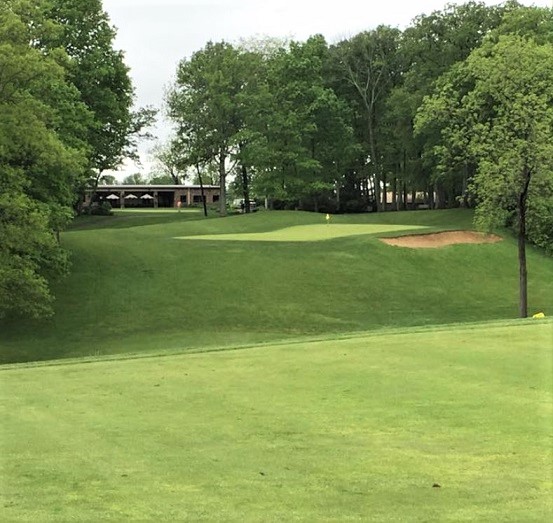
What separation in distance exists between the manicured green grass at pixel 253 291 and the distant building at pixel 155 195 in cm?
7508

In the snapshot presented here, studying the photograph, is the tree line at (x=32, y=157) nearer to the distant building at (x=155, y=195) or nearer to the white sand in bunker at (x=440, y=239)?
the white sand in bunker at (x=440, y=239)

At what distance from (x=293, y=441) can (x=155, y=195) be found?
4352 inches

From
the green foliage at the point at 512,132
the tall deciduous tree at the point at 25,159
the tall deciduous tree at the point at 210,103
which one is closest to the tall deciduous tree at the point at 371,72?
the tall deciduous tree at the point at 210,103

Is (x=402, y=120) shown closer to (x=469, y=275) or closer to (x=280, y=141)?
(x=280, y=141)

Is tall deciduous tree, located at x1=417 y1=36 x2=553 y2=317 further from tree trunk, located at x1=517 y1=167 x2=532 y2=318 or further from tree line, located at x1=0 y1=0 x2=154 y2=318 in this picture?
tree line, located at x1=0 y1=0 x2=154 y2=318

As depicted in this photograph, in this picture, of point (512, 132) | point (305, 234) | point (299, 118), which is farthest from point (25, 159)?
point (299, 118)

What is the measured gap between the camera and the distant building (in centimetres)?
11062

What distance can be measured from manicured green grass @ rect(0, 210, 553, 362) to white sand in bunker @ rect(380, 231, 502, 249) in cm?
85

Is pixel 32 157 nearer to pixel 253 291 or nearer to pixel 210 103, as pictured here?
pixel 253 291

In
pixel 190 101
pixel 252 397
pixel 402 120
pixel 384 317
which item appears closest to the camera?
pixel 252 397

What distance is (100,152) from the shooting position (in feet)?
143

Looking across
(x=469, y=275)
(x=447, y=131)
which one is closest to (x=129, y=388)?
(x=447, y=131)

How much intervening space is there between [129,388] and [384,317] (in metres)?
17.2

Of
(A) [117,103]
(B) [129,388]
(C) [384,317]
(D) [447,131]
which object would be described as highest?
(A) [117,103]
